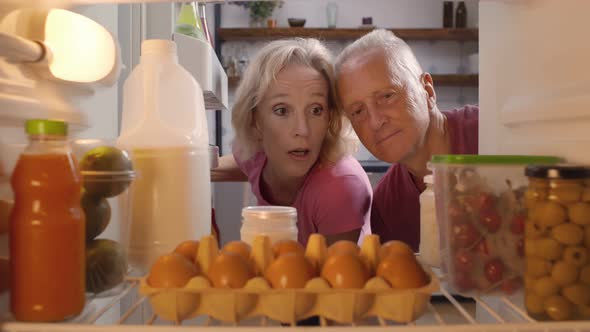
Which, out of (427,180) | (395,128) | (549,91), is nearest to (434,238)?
(427,180)

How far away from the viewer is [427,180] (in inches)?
36.3

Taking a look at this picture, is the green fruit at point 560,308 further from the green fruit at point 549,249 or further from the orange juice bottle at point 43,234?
the orange juice bottle at point 43,234

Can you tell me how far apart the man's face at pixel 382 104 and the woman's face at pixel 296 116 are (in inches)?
3.0

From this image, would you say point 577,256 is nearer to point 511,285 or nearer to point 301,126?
point 511,285

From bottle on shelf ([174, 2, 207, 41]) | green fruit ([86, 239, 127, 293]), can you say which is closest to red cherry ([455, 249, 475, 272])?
green fruit ([86, 239, 127, 293])

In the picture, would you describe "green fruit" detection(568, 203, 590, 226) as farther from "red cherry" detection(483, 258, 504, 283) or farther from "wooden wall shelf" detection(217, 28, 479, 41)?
"wooden wall shelf" detection(217, 28, 479, 41)

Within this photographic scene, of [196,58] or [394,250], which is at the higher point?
[196,58]

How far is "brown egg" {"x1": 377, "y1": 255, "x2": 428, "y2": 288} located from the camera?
1.90 feet

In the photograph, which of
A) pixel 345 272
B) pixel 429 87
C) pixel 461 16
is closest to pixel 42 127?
pixel 345 272

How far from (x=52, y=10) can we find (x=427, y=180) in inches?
25.5

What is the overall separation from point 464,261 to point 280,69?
841 mm

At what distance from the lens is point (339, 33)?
382 centimetres

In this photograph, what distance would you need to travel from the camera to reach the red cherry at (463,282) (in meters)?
0.67

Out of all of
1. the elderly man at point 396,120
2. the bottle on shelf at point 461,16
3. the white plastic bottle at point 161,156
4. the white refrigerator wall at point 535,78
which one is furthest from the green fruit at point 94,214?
the bottle on shelf at point 461,16
